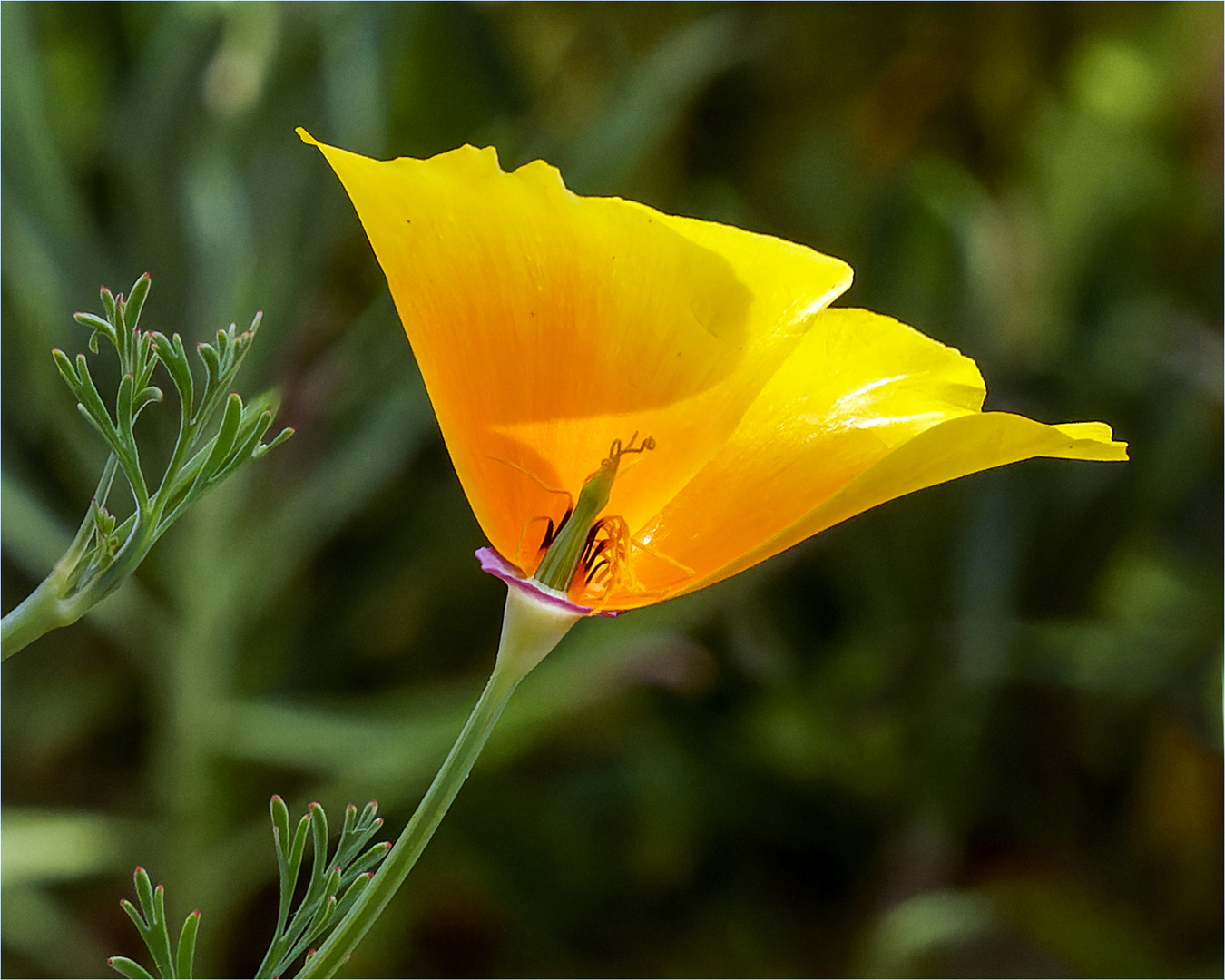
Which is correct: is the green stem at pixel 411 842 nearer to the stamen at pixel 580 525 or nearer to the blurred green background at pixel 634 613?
the stamen at pixel 580 525

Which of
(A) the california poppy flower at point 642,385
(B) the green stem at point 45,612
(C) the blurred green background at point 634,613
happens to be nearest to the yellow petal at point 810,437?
(A) the california poppy flower at point 642,385

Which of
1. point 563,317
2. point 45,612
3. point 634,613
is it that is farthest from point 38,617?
point 634,613

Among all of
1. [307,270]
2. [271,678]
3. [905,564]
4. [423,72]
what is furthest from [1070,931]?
[423,72]

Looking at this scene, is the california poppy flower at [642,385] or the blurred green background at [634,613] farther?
the blurred green background at [634,613]

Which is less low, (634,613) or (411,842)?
(411,842)

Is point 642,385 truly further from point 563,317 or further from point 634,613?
point 634,613

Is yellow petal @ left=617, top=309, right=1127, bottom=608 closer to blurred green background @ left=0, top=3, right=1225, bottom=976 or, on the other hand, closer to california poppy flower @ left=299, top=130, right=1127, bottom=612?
california poppy flower @ left=299, top=130, right=1127, bottom=612
